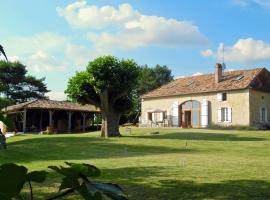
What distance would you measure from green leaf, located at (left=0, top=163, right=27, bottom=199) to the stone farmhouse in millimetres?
40580

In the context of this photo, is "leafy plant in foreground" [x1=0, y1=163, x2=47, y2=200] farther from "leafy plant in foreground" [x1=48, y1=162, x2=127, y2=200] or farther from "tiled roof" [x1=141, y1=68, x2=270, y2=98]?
"tiled roof" [x1=141, y1=68, x2=270, y2=98]

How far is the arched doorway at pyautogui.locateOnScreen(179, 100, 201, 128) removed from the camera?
1759 inches

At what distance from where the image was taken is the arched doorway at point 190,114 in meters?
44.7

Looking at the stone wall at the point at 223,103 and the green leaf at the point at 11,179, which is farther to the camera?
the stone wall at the point at 223,103

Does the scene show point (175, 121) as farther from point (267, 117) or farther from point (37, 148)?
point (37, 148)

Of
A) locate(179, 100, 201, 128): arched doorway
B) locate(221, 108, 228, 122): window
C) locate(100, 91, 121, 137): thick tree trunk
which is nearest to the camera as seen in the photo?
locate(100, 91, 121, 137): thick tree trunk

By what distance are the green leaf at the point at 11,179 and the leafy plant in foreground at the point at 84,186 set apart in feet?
0.23

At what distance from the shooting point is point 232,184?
861cm

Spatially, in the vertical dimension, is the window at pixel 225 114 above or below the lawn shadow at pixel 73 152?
above

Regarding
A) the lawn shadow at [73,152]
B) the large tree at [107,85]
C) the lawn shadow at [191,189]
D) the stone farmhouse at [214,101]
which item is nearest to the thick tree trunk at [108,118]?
the large tree at [107,85]

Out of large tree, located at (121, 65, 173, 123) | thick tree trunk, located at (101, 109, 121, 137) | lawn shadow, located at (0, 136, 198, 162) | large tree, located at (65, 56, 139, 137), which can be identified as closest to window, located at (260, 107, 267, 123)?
large tree, located at (65, 56, 139, 137)

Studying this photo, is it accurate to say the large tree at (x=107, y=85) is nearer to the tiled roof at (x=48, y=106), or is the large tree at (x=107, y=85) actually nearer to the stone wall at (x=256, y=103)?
the tiled roof at (x=48, y=106)

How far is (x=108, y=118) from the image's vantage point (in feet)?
97.6

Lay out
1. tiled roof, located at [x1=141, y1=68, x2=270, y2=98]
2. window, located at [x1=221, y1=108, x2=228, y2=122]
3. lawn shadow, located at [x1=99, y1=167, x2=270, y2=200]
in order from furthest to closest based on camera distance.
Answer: window, located at [x1=221, y1=108, x2=228, y2=122], tiled roof, located at [x1=141, y1=68, x2=270, y2=98], lawn shadow, located at [x1=99, y1=167, x2=270, y2=200]
